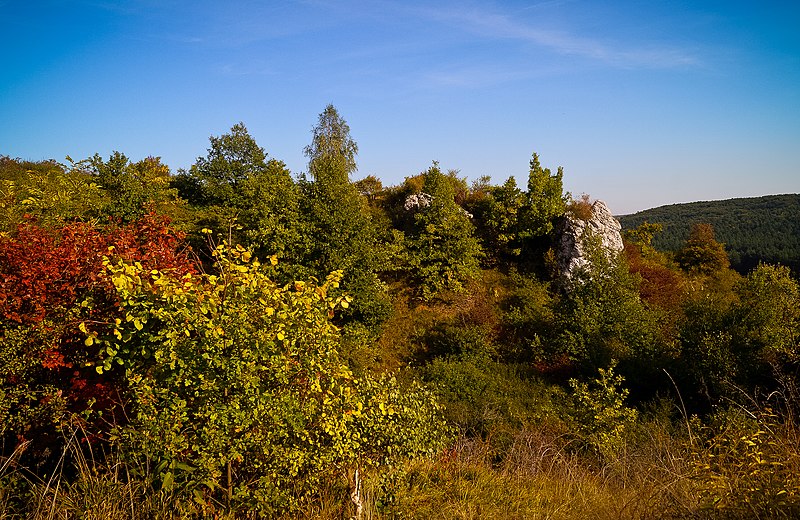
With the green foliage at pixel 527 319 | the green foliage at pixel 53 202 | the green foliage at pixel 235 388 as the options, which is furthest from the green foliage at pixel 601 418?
the green foliage at pixel 53 202

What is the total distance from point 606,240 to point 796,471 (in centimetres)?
2750

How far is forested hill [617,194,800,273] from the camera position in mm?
63816

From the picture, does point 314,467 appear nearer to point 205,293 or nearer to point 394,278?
point 205,293

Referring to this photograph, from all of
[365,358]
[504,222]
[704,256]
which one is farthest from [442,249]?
[704,256]

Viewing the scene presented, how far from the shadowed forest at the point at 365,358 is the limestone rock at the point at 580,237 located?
513 millimetres

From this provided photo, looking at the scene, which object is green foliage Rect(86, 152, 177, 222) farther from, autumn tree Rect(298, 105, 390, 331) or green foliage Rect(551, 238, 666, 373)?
green foliage Rect(551, 238, 666, 373)

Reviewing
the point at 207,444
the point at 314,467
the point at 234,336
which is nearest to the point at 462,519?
the point at 314,467

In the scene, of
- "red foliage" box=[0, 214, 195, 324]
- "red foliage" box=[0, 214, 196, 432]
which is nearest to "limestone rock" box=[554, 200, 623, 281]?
"red foliage" box=[0, 214, 195, 324]

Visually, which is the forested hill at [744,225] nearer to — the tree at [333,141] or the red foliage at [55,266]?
the tree at [333,141]

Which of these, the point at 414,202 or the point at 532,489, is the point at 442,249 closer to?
the point at 414,202

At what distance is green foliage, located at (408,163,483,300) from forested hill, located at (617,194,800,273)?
1687 inches

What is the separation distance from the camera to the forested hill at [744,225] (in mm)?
63816

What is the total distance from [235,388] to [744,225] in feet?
335

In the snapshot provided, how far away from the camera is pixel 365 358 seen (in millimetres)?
20812
